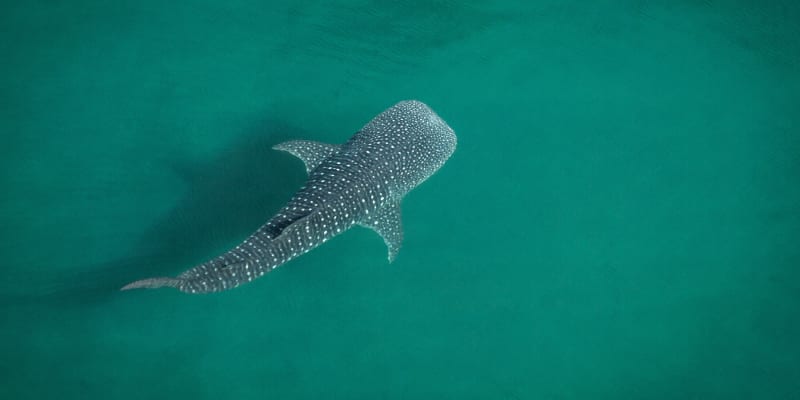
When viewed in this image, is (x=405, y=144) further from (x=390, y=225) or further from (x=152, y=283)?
(x=152, y=283)

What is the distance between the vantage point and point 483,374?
412 centimetres

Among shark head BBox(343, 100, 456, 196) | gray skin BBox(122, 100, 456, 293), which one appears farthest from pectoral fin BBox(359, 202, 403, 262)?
shark head BBox(343, 100, 456, 196)

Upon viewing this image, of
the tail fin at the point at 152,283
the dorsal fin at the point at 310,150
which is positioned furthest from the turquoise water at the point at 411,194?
the tail fin at the point at 152,283

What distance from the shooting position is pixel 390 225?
365cm

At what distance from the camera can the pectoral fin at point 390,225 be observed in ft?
11.6

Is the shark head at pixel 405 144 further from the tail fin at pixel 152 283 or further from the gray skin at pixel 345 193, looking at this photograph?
the tail fin at pixel 152 283

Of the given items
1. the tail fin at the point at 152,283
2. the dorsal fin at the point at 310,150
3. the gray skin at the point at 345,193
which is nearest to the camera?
the tail fin at the point at 152,283

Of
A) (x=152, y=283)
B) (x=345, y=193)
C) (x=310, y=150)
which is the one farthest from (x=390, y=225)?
(x=152, y=283)

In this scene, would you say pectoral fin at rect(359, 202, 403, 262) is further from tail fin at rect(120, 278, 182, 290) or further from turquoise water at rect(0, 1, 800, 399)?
tail fin at rect(120, 278, 182, 290)

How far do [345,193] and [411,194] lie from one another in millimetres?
1164

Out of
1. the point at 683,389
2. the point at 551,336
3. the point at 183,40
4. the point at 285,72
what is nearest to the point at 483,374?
the point at 551,336

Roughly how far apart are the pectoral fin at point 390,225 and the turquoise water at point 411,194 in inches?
14.7

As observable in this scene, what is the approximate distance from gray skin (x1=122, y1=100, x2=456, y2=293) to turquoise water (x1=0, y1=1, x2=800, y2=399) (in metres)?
0.51

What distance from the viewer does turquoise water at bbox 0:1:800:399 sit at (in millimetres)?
3660
